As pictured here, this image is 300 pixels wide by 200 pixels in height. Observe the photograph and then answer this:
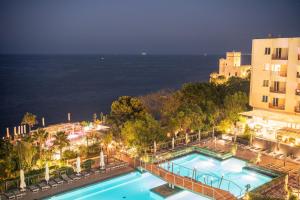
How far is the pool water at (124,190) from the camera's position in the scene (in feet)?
54.9

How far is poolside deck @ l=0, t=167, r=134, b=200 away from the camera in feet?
52.1

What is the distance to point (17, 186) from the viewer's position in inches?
662

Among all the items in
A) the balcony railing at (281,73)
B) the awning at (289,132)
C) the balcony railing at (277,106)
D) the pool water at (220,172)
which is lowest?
the pool water at (220,172)

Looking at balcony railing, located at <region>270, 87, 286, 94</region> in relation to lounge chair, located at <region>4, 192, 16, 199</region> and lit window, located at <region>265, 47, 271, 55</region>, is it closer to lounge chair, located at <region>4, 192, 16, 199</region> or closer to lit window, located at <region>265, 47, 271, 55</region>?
lit window, located at <region>265, 47, 271, 55</region>

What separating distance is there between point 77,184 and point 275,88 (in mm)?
21210

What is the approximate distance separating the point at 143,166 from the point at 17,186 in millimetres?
7407

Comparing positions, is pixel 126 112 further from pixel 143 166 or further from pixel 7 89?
pixel 7 89

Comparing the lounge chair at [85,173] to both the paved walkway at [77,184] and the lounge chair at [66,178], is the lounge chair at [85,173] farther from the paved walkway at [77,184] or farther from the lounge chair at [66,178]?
the lounge chair at [66,178]

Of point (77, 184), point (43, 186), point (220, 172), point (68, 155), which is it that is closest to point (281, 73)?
point (220, 172)

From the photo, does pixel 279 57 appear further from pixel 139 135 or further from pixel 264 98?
pixel 139 135

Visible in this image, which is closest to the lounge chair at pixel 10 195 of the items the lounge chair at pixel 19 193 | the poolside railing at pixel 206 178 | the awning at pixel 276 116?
the lounge chair at pixel 19 193

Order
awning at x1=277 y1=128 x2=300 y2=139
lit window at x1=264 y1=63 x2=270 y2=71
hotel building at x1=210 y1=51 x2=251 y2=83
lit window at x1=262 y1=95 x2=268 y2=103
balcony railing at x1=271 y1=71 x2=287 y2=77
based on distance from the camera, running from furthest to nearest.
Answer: hotel building at x1=210 y1=51 x2=251 y2=83, lit window at x1=262 y1=95 x2=268 y2=103, lit window at x1=264 y1=63 x2=270 y2=71, balcony railing at x1=271 y1=71 x2=287 y2=77, awning at x1=277 y1=128 x2=300 y2=139

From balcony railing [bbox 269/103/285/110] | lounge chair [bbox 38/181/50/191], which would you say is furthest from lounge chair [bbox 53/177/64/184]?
balcony railing [bbox 269/103/285/110]

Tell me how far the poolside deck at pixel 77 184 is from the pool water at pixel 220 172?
328 centimetres
